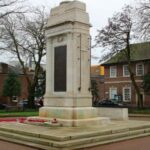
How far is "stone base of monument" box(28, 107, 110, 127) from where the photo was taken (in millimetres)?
14562

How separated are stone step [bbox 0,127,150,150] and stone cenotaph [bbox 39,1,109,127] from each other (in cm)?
196

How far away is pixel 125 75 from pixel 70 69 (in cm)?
4153

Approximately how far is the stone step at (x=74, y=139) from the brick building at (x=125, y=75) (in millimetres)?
37323

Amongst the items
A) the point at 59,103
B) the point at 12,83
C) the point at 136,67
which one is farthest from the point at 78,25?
the point at 12,83

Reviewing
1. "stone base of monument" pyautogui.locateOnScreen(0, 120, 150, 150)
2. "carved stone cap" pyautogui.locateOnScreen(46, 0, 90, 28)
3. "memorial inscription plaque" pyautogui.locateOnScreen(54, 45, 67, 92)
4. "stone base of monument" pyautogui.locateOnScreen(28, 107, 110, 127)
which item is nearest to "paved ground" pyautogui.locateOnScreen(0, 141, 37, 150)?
"stone base of monument" pyautogui.locateOnScreen(0, 120, 150, 150)

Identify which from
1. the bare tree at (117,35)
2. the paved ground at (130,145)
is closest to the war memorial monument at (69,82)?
the paved ground at (130,145)

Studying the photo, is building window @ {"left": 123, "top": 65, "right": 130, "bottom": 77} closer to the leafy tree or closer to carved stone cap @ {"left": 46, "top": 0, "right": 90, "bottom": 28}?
the leafy tree

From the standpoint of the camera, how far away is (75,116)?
48.6ft

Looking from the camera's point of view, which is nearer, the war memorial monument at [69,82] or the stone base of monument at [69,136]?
the stone base of monument at [69,136]

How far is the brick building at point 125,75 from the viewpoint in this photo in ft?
173

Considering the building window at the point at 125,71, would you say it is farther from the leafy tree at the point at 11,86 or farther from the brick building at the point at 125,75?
the leafy tree at the point at 11,86

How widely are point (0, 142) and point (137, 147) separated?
5.17m

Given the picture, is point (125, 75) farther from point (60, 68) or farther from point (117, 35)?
point (60, 68)

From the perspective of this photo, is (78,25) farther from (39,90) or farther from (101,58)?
(39,90)
